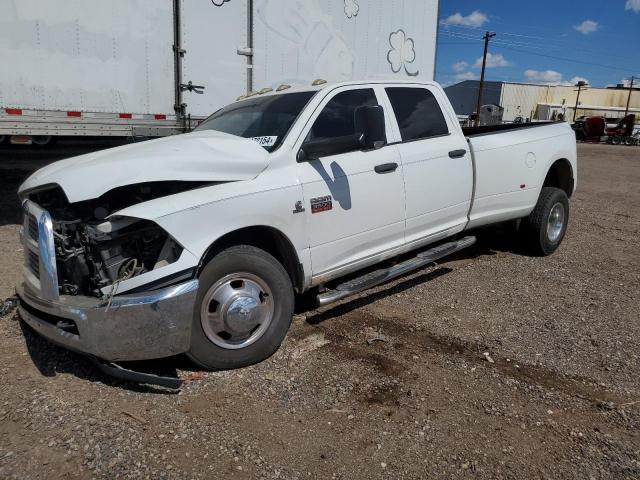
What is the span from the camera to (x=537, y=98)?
70438 millimetres

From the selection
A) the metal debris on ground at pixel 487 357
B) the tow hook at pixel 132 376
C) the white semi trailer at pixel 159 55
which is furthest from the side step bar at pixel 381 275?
the white semi trailer at pixel 159 55

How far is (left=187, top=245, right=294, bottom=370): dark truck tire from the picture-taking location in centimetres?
323

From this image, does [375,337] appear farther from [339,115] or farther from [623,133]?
[623,133]

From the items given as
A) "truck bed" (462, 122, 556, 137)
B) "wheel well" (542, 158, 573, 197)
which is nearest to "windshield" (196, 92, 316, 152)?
"truck bed" (462, 122, 556, 137)

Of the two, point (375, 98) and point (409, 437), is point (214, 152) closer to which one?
point (375, 98)

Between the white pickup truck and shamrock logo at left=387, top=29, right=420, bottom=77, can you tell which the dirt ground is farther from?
shamrock logo at left=387, top=29, right=420, bottom=77

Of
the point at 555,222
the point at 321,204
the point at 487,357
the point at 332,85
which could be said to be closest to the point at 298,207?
the point at 321,204

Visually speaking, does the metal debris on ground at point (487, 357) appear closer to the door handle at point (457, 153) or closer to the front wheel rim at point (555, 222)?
the door handle at point (457, 153)

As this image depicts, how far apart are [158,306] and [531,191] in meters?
4.48

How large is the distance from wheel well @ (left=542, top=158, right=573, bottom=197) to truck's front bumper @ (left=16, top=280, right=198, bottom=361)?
5.07m

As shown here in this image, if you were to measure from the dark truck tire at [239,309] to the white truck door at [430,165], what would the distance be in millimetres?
1527

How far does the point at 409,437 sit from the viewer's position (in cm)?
279

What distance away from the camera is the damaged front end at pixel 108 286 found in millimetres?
2928

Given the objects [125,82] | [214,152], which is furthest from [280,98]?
[125,82]
